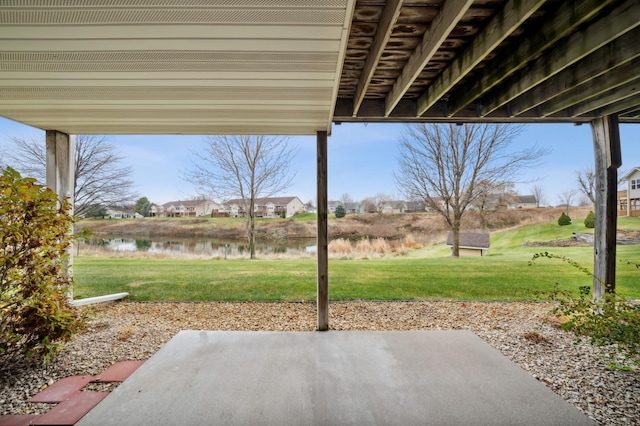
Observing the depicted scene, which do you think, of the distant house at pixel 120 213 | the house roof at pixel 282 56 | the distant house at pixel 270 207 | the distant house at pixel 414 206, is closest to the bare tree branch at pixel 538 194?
the distant house at pixel 414 206

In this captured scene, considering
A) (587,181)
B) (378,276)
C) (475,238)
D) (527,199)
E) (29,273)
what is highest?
(587,181)

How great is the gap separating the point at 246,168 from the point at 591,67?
5.92 m

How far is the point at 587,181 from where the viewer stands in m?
5.96

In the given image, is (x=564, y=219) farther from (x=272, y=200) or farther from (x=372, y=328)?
(x=272, y=200)

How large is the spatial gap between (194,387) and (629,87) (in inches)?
172

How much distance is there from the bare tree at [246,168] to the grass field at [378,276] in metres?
1.62

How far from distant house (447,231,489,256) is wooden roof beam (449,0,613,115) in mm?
4175

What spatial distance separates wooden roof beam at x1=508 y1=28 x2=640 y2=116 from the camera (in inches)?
79.0

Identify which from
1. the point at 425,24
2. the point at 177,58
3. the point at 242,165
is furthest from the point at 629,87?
the point at 242,165

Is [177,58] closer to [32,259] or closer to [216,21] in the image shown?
[216,21]

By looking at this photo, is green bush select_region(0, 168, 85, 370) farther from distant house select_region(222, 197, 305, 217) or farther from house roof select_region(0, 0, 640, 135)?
distant house select_region(222, 197, 305, 217)

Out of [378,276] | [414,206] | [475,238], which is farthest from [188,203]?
[475,238]

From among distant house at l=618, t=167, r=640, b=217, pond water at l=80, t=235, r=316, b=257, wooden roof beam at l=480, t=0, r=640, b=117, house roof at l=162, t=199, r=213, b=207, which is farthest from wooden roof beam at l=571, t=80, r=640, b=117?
house roof at l=162, t=199, r=213, b=207

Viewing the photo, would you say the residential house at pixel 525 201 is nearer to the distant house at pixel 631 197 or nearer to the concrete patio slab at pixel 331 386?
the distant house at pixel 631 197
